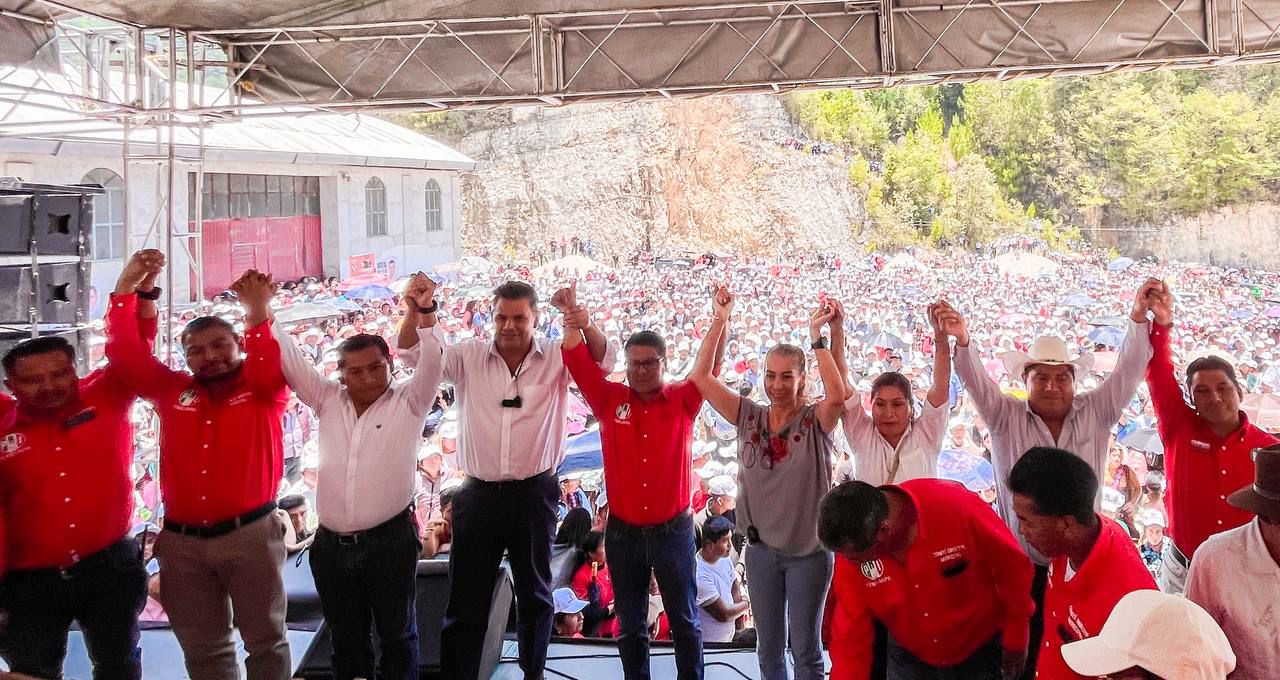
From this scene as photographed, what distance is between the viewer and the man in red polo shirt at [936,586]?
72.4 inches

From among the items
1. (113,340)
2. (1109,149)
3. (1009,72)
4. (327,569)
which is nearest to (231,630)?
(327,569)

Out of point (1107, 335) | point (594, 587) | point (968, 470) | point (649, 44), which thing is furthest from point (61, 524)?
point (1107, 335)

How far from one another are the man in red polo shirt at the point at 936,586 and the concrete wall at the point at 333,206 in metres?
10.2

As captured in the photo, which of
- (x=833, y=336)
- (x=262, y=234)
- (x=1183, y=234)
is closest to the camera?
(x=833, y=336)

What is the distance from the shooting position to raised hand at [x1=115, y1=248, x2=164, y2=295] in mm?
2594

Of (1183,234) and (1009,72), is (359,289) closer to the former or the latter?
(1009,72)

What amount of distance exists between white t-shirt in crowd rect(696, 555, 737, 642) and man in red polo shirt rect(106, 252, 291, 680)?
1698 mm

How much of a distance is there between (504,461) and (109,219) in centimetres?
1205

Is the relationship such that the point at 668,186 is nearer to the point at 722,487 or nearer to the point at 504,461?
the point at 722,487

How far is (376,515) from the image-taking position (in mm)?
2520

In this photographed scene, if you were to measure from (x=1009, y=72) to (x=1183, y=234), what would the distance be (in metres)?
35.5

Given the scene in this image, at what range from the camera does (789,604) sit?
2.49m

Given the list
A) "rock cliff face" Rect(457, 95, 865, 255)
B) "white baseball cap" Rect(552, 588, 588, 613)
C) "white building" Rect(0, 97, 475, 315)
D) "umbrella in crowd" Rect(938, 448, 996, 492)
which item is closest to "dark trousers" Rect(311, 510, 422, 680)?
"white baseball cap" Rect(552, 588, 588, 613)

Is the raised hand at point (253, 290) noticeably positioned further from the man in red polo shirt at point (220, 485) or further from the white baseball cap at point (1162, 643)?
the white baseball cap at point (1162, 643)
